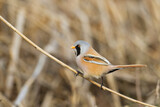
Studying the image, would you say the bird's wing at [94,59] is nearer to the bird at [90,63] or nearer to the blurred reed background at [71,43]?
the bird at [90,63]

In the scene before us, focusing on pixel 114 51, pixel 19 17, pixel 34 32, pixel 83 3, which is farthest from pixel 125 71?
pixel 19 17

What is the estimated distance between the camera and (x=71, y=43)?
13.2ft

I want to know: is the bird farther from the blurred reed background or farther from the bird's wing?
the blurred reed background

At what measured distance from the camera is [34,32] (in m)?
4.12

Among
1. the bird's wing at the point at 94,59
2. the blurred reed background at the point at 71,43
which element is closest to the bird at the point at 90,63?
the bird's wing at the point at 94,59

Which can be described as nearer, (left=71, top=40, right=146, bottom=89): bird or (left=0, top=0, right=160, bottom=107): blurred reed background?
(left=71, top=40, right=146, bottom=89): bird

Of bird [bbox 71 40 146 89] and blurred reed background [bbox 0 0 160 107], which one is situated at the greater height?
bird [bbox 71 40 146 89]

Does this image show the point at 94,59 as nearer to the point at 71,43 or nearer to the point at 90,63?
the point at 90,63

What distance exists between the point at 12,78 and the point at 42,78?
1.77 ft

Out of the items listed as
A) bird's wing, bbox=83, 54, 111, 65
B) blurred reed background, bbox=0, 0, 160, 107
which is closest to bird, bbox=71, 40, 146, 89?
bird's wing, bbox=83, 54, 111, 65

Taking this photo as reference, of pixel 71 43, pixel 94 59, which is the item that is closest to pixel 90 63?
pixel 94 59

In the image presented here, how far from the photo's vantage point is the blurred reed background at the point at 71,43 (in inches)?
147

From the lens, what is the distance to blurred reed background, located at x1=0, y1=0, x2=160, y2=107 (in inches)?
147

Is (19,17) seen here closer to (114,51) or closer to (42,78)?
(42,78)
